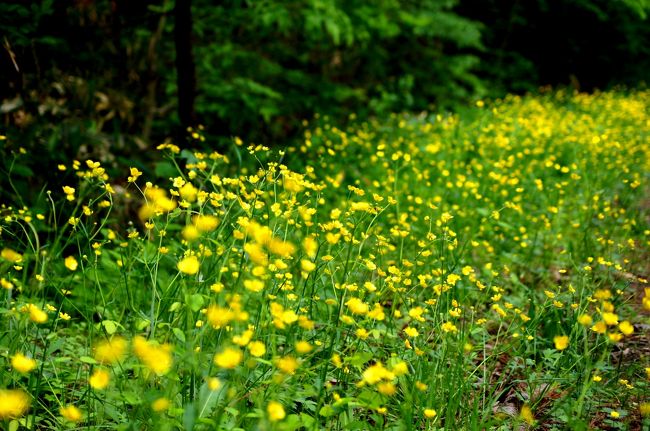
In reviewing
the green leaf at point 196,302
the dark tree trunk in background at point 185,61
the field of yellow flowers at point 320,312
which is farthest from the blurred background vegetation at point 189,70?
the green leaf at point 196,302

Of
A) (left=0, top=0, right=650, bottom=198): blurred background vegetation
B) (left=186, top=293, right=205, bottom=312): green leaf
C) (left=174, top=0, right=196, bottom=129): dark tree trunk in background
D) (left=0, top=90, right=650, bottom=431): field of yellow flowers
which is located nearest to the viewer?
(left=0, top=90, right=650, bottom=431): field of yellow flowers

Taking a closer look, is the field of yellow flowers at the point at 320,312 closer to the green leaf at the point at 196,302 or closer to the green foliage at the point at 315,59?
the green leaf at the point at 196,302

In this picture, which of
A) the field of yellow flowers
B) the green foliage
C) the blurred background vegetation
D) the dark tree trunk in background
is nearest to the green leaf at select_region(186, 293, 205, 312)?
the field of yellow flowers

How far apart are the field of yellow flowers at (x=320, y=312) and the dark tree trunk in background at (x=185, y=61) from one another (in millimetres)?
312

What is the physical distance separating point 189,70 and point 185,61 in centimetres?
6

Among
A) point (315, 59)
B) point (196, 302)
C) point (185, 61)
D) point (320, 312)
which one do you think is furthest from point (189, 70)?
point (315, 59)

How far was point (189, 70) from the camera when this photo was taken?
3773 millimetres

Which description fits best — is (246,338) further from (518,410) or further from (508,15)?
(508,15)

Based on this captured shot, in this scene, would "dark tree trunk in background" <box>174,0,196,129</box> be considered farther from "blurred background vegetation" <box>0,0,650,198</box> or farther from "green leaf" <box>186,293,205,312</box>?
"green leaf" <box>186,293,205,312</box>

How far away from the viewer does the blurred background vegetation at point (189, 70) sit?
3744 mm

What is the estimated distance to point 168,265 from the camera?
3227mm

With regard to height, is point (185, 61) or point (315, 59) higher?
point (185, 61)

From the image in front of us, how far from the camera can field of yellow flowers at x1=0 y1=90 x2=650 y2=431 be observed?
60.3 inches

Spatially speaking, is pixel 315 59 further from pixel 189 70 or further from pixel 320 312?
pixel 320 312
